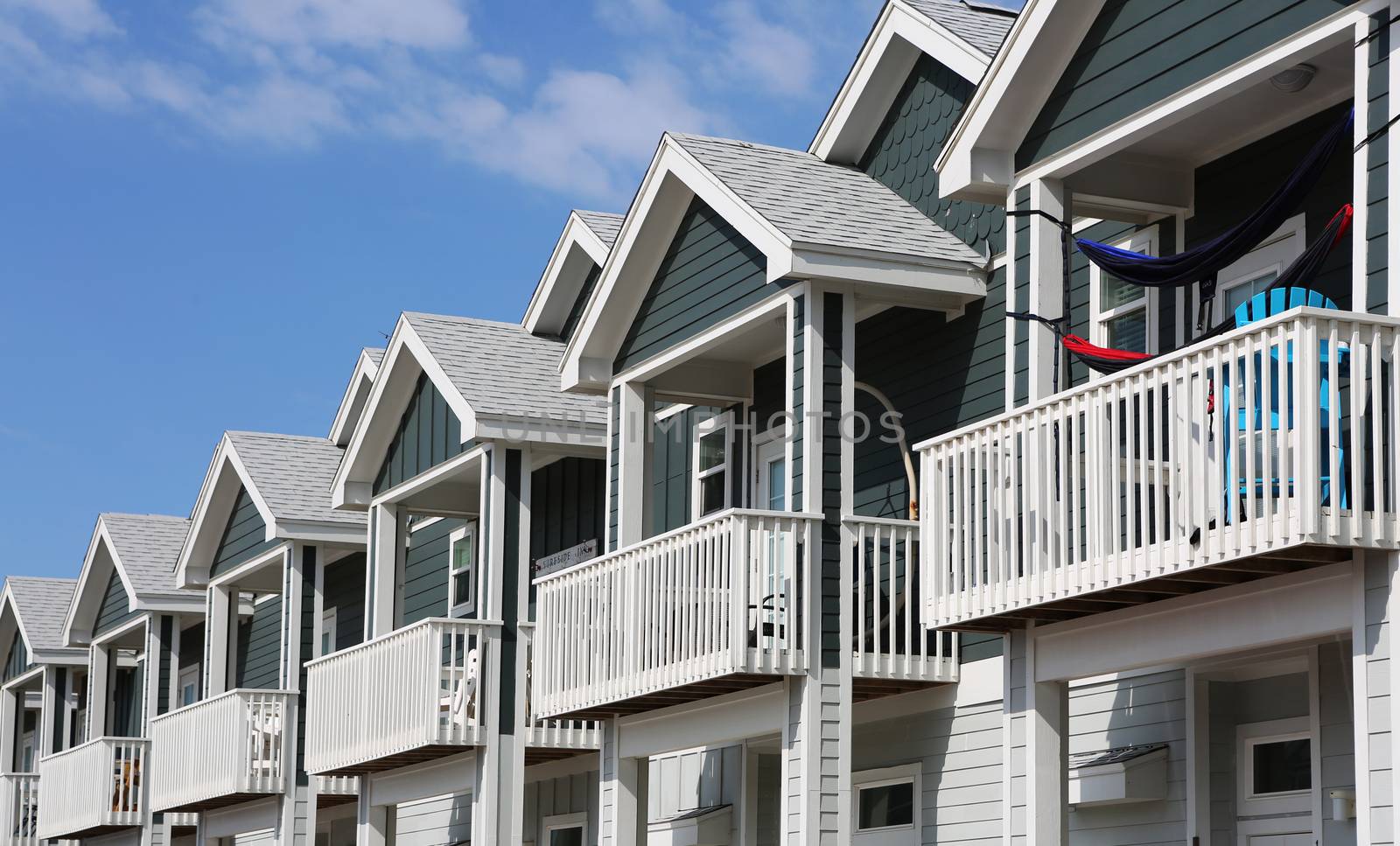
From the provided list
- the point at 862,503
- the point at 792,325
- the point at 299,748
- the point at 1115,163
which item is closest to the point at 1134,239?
the point at 1115,163

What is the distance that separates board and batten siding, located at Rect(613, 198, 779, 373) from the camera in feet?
49.7

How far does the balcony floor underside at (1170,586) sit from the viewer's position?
942 centimetres

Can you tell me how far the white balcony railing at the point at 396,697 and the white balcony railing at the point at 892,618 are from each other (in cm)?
499

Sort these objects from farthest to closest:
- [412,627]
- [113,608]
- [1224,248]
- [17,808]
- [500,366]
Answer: [17,808] < [113,608] < [500,366] < [412,627] < [1224,248]

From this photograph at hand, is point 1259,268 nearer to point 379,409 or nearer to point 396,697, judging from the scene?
point 396,697

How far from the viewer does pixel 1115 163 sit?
12742mm

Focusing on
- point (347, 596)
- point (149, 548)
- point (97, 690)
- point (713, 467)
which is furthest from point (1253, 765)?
point (97, 690)

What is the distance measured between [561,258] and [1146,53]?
10368mm

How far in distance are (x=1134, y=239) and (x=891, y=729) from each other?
4289mm

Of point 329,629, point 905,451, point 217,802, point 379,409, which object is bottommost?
point 217,802

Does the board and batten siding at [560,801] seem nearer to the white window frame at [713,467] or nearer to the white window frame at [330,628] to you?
the white window frame at [713,467]

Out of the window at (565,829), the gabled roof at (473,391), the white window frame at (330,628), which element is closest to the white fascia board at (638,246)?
the gabled roof at (473,391)

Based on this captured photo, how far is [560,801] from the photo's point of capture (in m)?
20.7

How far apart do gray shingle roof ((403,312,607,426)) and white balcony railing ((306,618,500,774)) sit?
2.21 m
